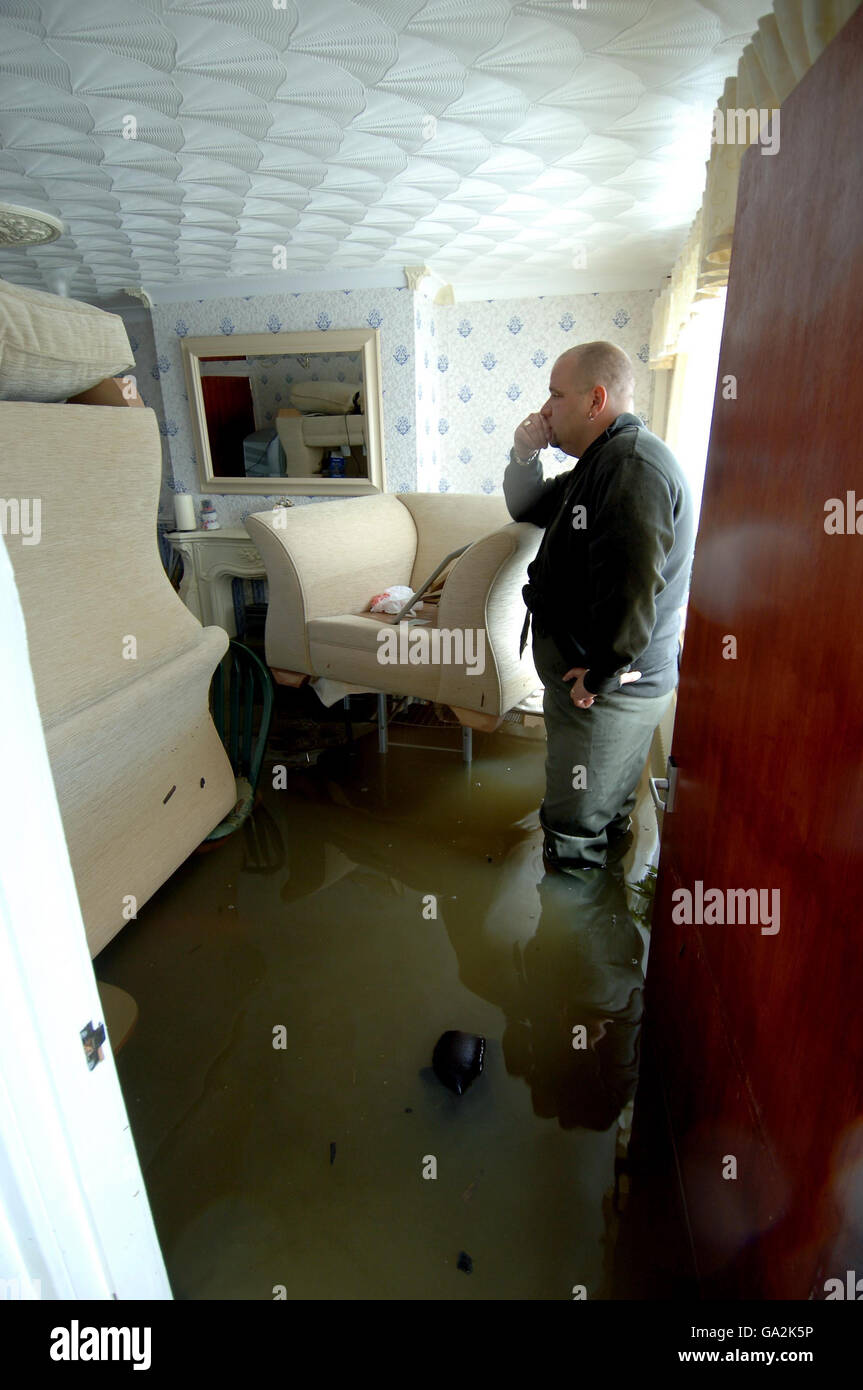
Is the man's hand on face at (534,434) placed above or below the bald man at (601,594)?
above

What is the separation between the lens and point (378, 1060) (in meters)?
1.40

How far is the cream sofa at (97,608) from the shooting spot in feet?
4.02

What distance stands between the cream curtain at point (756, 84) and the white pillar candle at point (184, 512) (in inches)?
127

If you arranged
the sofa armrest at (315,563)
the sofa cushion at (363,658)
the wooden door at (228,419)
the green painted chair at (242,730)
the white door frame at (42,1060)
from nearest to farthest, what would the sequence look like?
the white door frame at (42,1060) < the green painted chair at (242,730) < the sofa cushion at (363,658) < the sofa armrest at (315,563) < the wooden door at (228,419)

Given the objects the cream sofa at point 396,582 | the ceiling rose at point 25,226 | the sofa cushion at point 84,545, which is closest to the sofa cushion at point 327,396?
the cream sofa at point 396,582

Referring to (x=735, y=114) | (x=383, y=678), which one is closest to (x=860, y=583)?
(x=735, y=114)

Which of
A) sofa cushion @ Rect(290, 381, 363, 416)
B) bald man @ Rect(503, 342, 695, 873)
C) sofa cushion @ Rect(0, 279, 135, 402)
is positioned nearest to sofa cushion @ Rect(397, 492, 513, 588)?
sofa cushion @ Rect(290, 381, 363, 416)

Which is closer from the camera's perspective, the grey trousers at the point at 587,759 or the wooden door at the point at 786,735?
the wooden door at the point at 786,735

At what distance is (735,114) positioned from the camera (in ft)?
5.03

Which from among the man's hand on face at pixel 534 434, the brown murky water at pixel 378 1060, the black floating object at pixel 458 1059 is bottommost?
the brown murky water at pixel 378 1060

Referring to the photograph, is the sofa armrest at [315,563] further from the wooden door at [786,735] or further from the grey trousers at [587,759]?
the wooden door at [786,735]

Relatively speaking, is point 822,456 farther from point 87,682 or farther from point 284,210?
point 284,210
